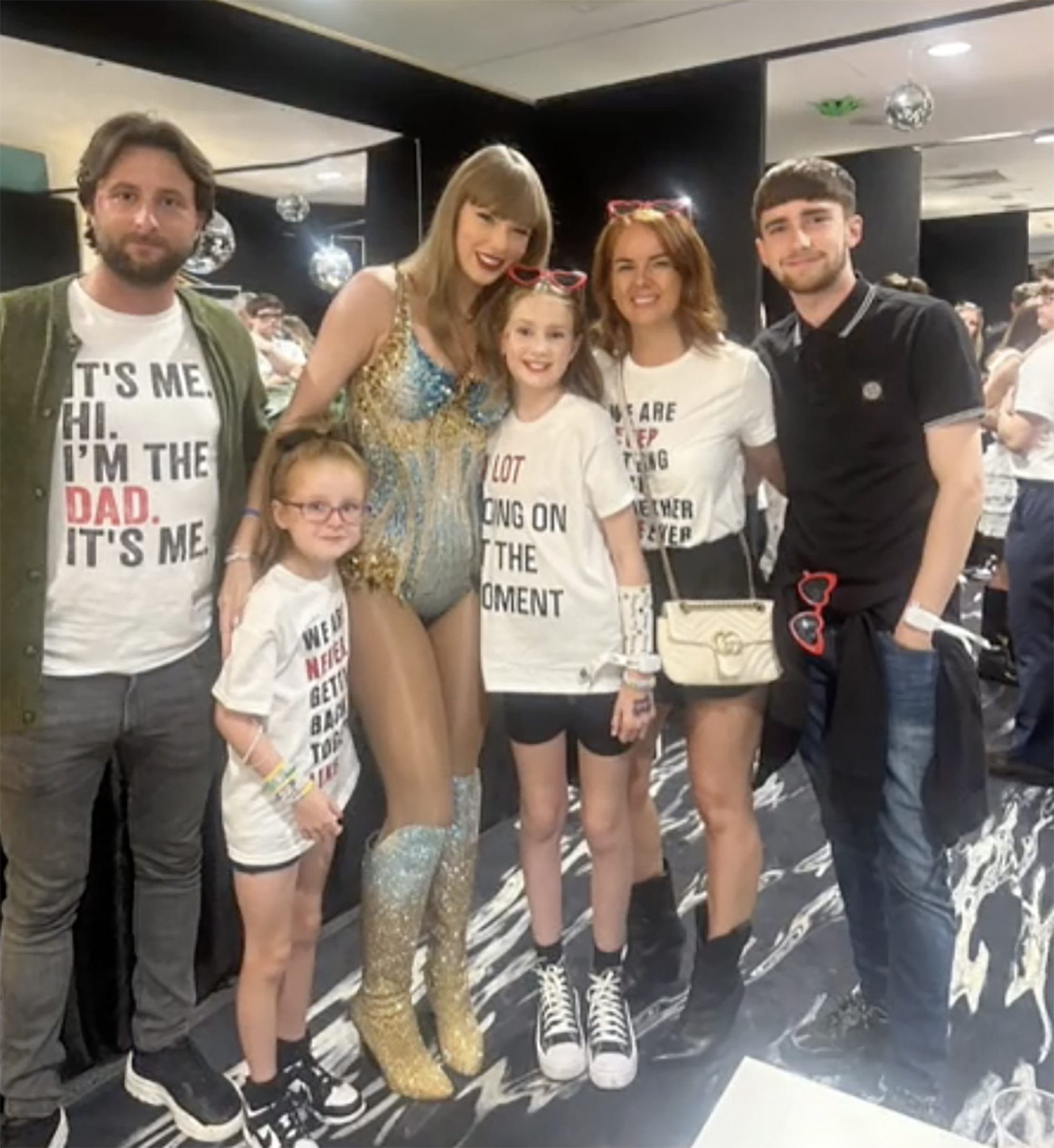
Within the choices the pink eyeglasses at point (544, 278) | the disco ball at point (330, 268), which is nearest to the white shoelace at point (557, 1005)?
the pink eyeglasses at point (544, 278)

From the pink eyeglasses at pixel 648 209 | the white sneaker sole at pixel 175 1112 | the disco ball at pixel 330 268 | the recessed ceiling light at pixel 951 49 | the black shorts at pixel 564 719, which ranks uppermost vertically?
the recessed ceiling light at pixel 951 49

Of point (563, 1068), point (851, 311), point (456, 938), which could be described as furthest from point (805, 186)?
point (563, 1068)

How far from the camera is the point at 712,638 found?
162 cm

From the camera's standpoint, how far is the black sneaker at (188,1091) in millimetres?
1618

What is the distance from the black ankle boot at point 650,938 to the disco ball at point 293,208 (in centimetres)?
132

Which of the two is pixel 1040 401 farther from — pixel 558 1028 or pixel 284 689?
pixel 284 689

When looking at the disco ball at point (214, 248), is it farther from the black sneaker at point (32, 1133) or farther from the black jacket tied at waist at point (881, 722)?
the black sneaker at point (32, 1133)

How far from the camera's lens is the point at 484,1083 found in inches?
68.4

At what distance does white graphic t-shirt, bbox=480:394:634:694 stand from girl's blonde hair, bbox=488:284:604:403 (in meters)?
0.03

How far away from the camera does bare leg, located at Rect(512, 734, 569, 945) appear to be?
5.55 ft

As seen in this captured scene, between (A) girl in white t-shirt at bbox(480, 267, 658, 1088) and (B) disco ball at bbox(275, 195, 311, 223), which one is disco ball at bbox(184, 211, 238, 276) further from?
(A) girl in white t-shirt at bbox(480, 267, 658, 1088)

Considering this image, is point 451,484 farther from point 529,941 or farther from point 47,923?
point 529,941

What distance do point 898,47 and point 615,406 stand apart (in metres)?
1.31

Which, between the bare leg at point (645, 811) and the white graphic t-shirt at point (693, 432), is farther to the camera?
the bare leg at point (645, 811)
